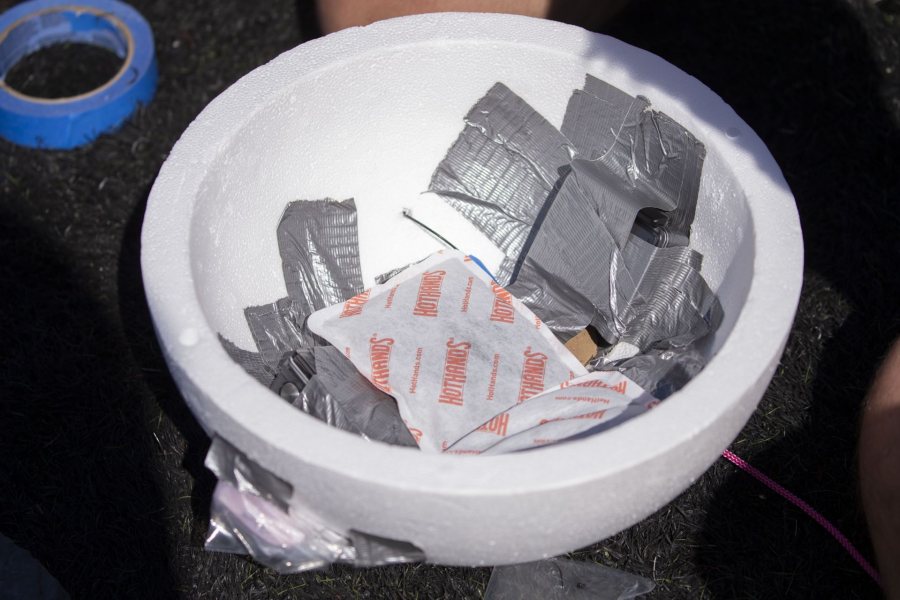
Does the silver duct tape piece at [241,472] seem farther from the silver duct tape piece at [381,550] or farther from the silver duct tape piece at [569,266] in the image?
the silver duct tape piece at [569,266]

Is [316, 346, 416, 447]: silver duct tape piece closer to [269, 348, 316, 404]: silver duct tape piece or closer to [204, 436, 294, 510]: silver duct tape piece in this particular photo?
[269, 348, 316, 404]: silver duct tape piece

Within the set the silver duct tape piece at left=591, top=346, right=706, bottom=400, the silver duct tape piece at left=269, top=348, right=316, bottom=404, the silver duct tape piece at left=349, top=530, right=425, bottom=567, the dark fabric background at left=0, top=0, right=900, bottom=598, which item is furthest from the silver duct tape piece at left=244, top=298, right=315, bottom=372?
the silver duct tape piece at left=591, top=346, right=706, bottom=400

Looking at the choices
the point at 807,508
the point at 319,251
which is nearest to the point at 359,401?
the point at 319,251

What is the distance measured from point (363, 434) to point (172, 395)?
A: 50cm

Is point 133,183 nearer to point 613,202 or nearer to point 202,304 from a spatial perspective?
point 202,304

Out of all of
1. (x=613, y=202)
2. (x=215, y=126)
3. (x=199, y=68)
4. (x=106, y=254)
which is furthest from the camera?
(x=199, y=68)

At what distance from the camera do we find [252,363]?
1.60 metres

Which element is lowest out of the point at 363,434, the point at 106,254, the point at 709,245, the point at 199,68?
the point at 106,254

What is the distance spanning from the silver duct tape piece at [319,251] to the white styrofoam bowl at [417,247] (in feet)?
0.09

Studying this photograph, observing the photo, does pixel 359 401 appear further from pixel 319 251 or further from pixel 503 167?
pixel 503 167

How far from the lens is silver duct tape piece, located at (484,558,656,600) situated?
1.67 meters

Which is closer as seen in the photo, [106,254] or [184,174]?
[184,174]

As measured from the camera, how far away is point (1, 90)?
2.27 meters

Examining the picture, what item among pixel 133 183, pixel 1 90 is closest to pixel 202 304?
pixel 133 183
